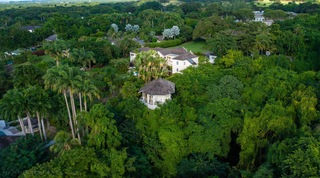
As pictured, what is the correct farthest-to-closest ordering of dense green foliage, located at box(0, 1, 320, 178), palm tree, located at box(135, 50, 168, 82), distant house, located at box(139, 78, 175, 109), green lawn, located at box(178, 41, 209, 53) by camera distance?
1. green lawn, located at box(178, 41, 209, 53)
2. palm tree, located at box(135, 50, 168, 82)
3. distant house, located at box(139, 78, 175, 109)
4. dense green foliage, located at box(0, 1, 320, 178)

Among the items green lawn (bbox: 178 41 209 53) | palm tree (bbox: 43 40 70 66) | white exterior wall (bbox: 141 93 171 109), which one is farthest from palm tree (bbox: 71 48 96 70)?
green lawn (bbox: 178 41 209 53)

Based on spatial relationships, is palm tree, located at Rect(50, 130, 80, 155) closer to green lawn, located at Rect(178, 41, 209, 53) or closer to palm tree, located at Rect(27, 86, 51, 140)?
palm tree, located at Rect(27, 86, 51, 140)

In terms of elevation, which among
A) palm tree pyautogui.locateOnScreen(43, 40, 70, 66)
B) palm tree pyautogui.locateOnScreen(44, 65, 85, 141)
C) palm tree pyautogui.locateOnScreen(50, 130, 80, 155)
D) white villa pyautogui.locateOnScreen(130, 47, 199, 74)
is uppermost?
palm tree pyautogui.locateOnScreen(44, 65, 85, 141)

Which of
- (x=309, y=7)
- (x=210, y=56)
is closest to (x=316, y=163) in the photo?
(x=210, y=56)

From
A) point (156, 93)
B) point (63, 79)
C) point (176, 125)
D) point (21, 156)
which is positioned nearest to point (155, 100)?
point (156, 93)

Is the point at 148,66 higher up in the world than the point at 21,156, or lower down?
higher up

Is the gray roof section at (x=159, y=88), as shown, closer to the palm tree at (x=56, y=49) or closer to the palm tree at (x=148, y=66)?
the palm tree at (x=148, y=66)

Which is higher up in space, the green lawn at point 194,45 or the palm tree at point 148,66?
the palm tree at point 148,66

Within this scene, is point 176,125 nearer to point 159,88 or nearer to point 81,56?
point 159,88

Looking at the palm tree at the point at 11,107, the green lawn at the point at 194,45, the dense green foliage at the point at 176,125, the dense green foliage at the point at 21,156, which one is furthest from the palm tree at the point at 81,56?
the green lawn at the point at 194,45
